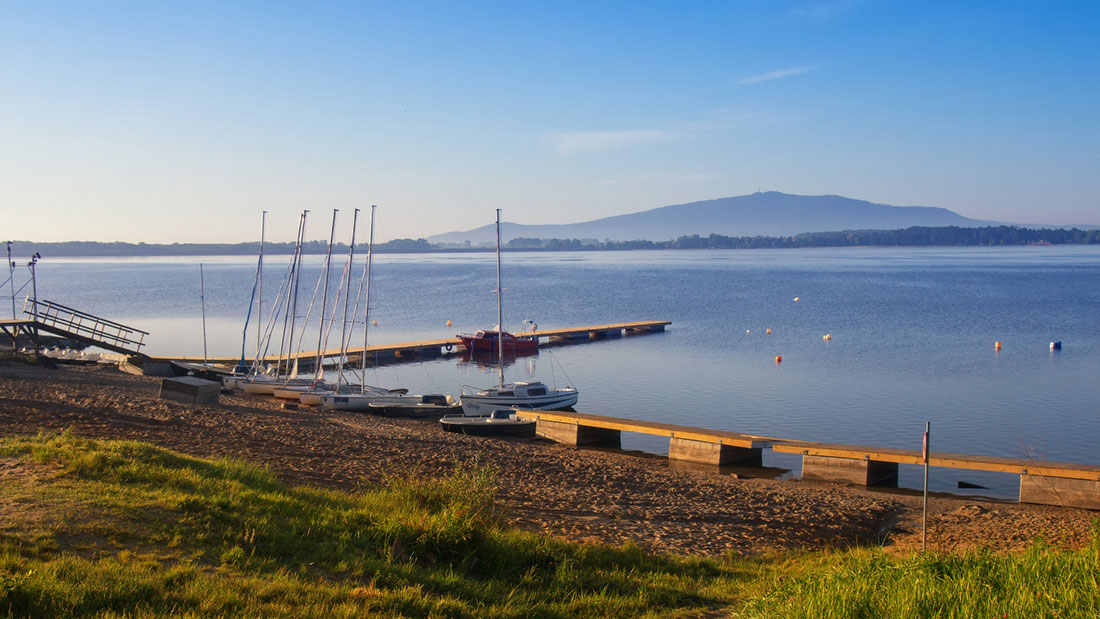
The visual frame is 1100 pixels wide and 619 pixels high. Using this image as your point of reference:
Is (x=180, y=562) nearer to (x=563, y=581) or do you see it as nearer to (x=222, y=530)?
(x=222, y=530)

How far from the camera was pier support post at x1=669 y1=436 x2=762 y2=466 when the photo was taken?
21797 millimetres

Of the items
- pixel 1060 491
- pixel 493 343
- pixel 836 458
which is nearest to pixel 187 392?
pixel 836 458

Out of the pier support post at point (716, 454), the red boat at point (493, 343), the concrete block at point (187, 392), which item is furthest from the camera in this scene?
the red boat at point (493, 343)

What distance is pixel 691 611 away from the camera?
27.5 ft

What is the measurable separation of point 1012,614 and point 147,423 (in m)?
16.5

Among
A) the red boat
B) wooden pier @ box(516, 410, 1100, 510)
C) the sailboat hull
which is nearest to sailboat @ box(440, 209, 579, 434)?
the sailboat hull

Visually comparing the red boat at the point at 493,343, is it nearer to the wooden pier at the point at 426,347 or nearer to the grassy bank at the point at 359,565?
the wooden pier at the point at 426,347

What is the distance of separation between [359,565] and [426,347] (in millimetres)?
41163

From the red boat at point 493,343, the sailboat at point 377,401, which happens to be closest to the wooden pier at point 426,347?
the red boat at point 493,343

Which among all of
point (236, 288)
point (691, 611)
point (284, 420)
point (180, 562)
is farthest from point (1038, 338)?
point (236, 288)

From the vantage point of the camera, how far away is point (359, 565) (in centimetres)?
821

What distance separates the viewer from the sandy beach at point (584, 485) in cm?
1323

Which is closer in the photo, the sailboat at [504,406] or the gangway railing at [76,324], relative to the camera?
the sailboat at [504,406]

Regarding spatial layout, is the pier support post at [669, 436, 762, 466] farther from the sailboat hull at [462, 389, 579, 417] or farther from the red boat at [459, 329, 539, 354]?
the red boat at [459, 329, 539, 354]
